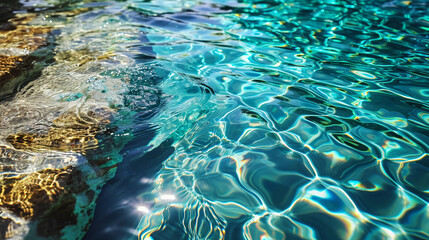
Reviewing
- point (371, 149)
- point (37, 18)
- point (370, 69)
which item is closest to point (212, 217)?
point (371, 149)

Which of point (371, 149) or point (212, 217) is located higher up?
point (371, 149)

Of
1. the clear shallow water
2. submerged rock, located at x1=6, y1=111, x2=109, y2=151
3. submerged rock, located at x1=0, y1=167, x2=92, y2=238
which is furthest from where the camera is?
submerged rock, located at x1=6, y1=111, x2=109, y2=151

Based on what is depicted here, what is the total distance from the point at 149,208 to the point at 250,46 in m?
3.17

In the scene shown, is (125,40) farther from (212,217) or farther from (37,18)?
(212,217)

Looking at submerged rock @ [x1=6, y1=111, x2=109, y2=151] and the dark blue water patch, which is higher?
submerged rock @ [x1=6, y1=111, x2=109, y2=151]

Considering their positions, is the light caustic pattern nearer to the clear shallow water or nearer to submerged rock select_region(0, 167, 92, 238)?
the clear shallow water

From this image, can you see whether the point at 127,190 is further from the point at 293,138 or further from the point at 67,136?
the point at 293,138

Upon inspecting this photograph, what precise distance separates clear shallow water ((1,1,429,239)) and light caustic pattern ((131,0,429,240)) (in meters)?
0.01

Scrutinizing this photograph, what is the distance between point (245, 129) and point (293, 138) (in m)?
0.44

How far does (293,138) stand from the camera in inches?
94.9

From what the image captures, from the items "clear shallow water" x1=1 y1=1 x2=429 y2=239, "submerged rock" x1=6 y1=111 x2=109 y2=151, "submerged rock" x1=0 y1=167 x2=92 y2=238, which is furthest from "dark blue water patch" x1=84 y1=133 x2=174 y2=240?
"submerged rock" x1=6 y1=111 x2=109 y2=151

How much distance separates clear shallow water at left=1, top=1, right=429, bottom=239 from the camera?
177cm

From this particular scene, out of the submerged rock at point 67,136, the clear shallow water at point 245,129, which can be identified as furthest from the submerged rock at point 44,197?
the submerged rock at point 67,136

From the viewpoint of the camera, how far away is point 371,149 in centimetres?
227
